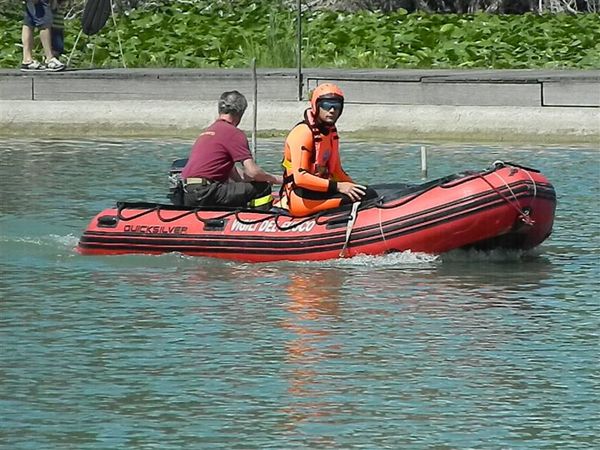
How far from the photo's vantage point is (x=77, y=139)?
946 inches

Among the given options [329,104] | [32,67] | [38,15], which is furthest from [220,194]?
[32,67]

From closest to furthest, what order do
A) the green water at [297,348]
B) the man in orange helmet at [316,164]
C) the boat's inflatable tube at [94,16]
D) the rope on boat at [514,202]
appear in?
the green water at [297,348] → the rope on boat at [514,202] → the man in orange helmet at [316,164] → the boat's inflatable tube at [94,16]

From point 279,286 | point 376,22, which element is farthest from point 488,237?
point 376,22

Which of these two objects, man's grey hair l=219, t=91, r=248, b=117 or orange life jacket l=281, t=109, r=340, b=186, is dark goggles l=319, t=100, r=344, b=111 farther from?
man's grey hair l=219, t=91, r=248, b=117

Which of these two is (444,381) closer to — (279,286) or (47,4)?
(279,286)

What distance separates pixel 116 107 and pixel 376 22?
5825 millimetres

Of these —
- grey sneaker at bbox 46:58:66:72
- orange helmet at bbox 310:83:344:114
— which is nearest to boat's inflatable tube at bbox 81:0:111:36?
grey sneaker at bbox 46:58:66:72

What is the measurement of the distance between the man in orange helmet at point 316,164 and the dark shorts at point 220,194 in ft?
1.90

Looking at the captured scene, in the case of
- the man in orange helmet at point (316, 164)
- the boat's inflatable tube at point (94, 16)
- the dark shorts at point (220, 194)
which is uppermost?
the boat's inflatable tube at point (94, 16)

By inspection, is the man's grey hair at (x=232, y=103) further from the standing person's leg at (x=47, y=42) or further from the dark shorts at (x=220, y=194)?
the standing person's leg at (x=47, y=42)

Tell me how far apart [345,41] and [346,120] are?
440 cm

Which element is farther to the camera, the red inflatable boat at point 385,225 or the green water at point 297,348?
the red inflatable boat at point 385,225

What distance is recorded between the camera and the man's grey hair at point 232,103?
49.0ft

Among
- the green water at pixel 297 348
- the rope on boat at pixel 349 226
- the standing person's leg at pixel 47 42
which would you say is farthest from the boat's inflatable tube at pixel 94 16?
the rope on boat at pixel 349 226
